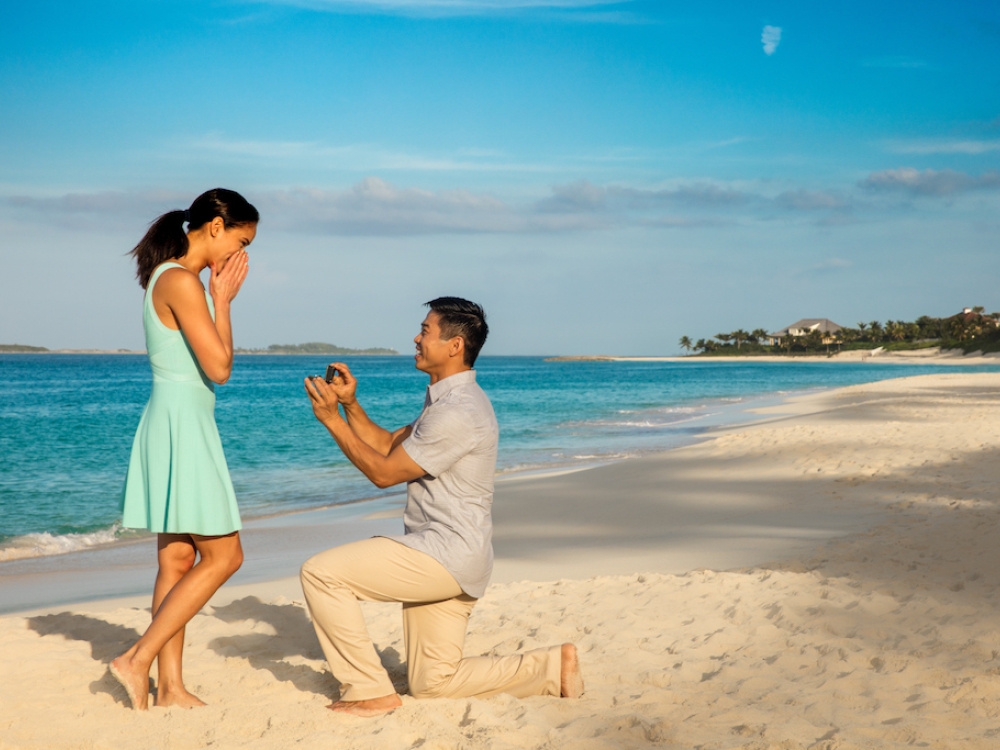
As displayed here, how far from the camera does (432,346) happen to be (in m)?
3.59

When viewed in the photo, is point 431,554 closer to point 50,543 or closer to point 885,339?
point 50,543

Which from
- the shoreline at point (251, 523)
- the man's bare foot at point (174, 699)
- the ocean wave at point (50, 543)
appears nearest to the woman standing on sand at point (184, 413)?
the man's bare foot at point (174, 699)

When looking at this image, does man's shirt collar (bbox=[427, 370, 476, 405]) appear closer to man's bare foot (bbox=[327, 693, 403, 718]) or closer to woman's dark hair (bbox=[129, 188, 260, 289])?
woman's dark hair (bbox=[129, 188, 260, 289])

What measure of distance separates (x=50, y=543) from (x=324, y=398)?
25.7ft

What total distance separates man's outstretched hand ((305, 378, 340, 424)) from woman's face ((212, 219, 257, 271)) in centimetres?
64

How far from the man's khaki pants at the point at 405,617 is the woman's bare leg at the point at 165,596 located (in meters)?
0.56

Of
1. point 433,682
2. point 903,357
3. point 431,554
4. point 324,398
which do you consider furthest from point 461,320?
point 903,357

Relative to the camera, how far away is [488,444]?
3.54 meters

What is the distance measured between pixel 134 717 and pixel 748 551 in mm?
5038

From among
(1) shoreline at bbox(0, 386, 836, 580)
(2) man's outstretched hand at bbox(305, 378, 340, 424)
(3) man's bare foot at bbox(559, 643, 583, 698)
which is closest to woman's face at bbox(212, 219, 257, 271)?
(2) man's outstretched hand at bbox(305, 378, 340, 424)

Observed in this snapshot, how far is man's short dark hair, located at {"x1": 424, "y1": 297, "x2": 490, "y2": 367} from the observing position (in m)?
3.60

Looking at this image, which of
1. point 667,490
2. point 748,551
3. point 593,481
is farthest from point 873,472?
point 748,551

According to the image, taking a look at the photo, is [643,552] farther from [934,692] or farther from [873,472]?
[873,472]

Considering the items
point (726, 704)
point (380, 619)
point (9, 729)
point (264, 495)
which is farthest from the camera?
point (264, 495)
